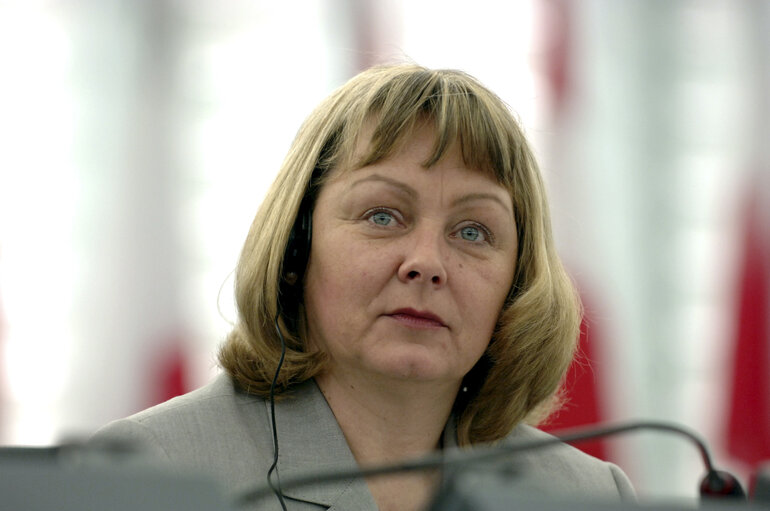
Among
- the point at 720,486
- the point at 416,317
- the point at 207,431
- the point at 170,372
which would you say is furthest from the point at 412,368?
the point at 170,372

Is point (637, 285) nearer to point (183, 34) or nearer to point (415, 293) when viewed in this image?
point (183, 34)

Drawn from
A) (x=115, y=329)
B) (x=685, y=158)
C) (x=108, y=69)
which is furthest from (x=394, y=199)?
(x=685, y=158)

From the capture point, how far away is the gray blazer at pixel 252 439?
120 centimetres

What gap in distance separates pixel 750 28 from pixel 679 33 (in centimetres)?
26

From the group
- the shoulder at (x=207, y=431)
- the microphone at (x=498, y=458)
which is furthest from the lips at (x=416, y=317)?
the microphone at (x=498, y=458)

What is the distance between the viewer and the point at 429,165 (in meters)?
1.29

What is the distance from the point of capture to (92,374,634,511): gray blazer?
3.93 ft

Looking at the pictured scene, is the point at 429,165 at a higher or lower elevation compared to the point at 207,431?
higher

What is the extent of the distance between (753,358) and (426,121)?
2.20m

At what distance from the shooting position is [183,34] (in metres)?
3.28

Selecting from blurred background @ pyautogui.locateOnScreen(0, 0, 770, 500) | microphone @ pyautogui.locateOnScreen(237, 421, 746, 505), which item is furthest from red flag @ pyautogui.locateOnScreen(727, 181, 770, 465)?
microphone @ pyautogui.locateOnScreen(237, 421, 746, 505)

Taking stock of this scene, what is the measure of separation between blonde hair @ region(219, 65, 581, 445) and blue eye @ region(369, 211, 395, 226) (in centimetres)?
8

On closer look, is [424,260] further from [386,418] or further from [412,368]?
[386,418]

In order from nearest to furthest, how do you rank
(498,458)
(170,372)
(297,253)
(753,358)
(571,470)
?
(498,458) → (297,253) → (571,470) → (170,372) → (753,358)
